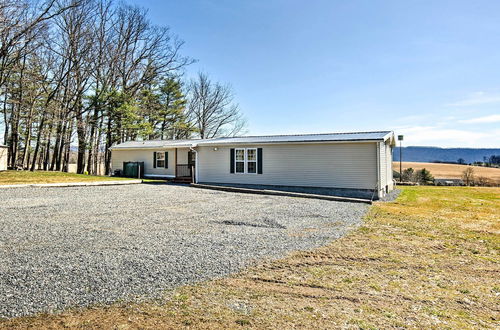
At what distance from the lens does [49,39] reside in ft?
64.2

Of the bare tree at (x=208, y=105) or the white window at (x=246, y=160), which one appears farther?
the bare tree at (x=208, y=105)

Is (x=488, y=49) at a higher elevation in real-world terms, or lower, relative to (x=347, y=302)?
higher

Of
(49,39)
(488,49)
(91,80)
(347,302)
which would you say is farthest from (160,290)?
(91,80)

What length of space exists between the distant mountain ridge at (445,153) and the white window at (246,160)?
171 feet

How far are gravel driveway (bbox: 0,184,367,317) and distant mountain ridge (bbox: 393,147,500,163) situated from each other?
192 ft

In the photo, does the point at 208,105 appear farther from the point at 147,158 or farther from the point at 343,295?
the point at 343,295

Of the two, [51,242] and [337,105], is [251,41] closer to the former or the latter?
[337,105]

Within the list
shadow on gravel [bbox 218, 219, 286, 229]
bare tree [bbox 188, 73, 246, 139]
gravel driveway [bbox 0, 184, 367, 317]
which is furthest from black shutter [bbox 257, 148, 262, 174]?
bare tree [bbox 188, 73, 246, 139]

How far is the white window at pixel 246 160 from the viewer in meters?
15.4

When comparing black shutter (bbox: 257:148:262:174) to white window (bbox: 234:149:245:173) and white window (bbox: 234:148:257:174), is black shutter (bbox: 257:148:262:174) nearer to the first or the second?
white window (bbox: 234:148:257:174)

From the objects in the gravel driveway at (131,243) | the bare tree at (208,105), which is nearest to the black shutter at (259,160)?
the gravel driveway at (131,243)

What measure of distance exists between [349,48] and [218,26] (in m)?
9.10

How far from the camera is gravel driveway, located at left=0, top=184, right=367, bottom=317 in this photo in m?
3.08

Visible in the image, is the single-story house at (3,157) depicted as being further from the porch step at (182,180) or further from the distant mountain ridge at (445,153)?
the distant mountain ridge at (445,153)
